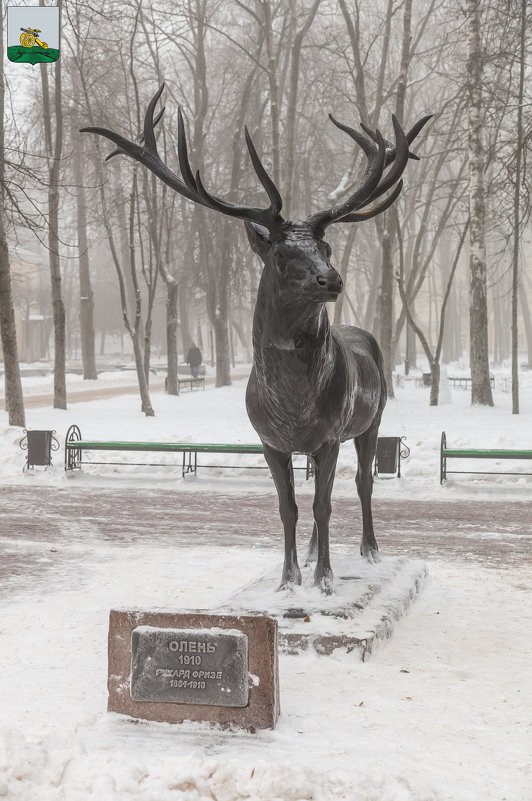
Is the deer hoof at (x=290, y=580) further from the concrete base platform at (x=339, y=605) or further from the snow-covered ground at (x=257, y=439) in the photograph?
the snow-covered ground at (x=257, y=439)

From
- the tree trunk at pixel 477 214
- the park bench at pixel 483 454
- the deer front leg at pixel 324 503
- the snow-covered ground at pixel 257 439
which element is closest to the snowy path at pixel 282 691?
the deer front leg at pixel 324 503

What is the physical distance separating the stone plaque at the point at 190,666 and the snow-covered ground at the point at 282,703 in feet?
0.57

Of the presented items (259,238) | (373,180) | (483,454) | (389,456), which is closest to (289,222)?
(259,238)

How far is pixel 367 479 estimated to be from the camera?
7.39 meters

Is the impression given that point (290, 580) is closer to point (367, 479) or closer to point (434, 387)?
point (367, 479)

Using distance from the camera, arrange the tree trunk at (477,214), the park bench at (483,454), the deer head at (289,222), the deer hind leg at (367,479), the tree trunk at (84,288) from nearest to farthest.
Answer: the deer head at (289,222)
the deer hind leg at (367,479)
the park bench at (483,454)
the tree trunk at (477,214)
the tree trunk at (84,288)

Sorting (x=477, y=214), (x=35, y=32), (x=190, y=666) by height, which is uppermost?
(x=35, y=32)

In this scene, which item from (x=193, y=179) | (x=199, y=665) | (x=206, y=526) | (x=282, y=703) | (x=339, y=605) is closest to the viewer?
(x=199, y=665)

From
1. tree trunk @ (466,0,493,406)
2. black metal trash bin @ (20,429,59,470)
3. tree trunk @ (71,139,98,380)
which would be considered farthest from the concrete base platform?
tree trunk @ (71,139,98,380)

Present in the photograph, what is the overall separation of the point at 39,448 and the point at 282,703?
10028 millimetres

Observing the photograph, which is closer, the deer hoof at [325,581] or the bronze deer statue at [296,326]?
the bronze deer statue at [296,326]

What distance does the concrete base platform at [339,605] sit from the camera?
18.0ft

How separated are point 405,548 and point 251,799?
18.4ft

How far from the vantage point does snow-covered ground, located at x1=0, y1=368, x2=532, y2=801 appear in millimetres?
3742
